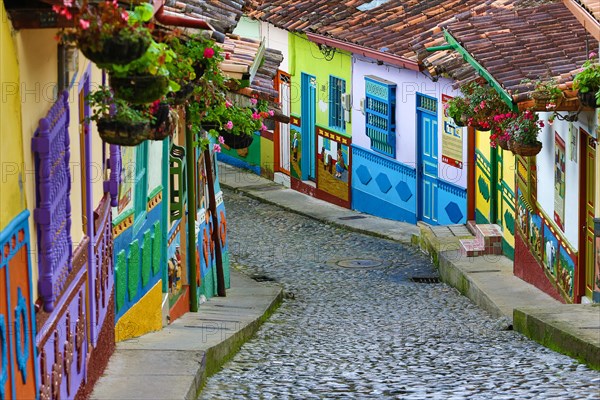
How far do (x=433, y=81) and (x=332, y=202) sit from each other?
16.7ft

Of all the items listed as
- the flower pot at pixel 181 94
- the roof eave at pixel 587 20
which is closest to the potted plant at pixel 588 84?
the roof eave at pixel 587 20

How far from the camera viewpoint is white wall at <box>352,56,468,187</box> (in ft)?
67.5

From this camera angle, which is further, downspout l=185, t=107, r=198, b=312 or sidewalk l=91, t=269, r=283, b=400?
downspout l=185, t=107, r=198, b=312

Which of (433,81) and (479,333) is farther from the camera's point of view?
(433,81)

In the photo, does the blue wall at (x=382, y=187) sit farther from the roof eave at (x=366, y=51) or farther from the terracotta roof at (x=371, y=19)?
the terracotta roof at (x=371, y=19)

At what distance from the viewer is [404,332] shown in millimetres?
13742

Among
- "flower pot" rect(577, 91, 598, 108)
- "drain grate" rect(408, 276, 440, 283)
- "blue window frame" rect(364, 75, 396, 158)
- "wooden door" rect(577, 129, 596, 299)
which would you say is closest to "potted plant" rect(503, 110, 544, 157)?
"wooden door" rect(577, 129, 596, 299)

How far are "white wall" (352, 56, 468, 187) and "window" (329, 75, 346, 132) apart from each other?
0.52m

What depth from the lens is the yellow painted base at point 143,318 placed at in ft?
35.4

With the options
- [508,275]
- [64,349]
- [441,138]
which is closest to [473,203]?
[441,138]

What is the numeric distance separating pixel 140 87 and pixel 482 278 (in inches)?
396

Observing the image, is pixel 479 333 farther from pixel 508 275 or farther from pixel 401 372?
pixel 508 275

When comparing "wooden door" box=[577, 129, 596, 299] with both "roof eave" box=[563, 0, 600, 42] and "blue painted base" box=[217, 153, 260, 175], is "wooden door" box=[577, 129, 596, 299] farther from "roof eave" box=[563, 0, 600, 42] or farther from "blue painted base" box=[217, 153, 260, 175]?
"blue painted base" box=[217, 153, 260, 175]

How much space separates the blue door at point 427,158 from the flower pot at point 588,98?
9626mm
